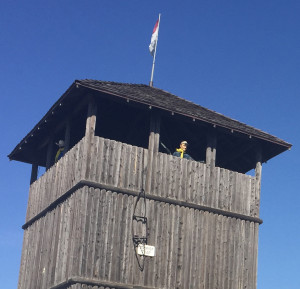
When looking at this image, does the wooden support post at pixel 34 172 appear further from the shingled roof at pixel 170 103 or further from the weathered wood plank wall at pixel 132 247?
the shingled roof at pixel 170 103

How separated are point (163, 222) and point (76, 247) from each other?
115 inches

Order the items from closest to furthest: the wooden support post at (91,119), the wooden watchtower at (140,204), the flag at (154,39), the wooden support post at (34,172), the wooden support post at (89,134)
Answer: the wooden watchtower at (140,204)
the wooden support post at (89,134)
the wooden support post at (91,119)
the wooden support post at (34,172)
the flag at (154,39)

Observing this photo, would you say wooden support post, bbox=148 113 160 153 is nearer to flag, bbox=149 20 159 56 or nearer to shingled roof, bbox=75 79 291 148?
shingled roof, bbox=75 79 291 148

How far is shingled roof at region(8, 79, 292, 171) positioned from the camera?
23422 millimetres

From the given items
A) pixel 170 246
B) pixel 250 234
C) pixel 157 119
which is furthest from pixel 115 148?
pixel 250 234

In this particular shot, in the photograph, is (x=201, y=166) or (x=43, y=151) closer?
(x=201, y=166)

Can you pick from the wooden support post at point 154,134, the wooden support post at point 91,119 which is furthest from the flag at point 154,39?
the wooden support post at point 91,119

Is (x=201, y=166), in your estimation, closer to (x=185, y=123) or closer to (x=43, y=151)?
(x=185, y=123)

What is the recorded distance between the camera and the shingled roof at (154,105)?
23.4 m

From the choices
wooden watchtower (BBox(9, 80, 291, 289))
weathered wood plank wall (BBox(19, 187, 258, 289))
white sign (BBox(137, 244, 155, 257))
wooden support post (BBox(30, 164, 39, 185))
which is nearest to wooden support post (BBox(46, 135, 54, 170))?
wooden watchtower (BBox(9, 80, 291, 289))

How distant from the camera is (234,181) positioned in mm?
25172

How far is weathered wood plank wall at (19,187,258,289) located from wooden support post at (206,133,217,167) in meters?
1.70

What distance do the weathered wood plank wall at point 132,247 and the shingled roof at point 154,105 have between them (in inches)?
112

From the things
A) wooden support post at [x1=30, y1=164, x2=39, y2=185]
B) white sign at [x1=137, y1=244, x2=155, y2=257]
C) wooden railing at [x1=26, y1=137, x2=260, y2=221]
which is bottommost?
white sign at [x1=137, y1=244, x2=155, y2=257]
